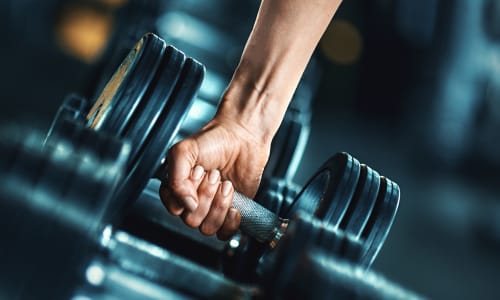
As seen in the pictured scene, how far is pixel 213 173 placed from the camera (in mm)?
1246

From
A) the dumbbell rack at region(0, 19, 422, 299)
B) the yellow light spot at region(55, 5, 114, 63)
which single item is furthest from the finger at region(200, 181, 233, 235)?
the yellow light spot at region(55, 5, 114, 63)

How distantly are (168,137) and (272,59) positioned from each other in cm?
36

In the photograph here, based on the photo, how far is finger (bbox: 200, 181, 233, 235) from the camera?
4.02 ft

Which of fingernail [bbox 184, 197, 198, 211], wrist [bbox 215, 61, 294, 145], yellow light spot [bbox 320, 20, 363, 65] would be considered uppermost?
yellow light spot [bbox 320, 20, 363, 65]

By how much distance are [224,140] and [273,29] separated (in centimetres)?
25

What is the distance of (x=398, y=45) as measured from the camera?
631 centimetres

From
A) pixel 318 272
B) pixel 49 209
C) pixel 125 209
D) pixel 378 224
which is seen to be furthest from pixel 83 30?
pixel 318 272

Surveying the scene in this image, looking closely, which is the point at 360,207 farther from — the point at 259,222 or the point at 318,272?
the point at 318,272

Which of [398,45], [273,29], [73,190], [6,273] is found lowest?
[6,273]

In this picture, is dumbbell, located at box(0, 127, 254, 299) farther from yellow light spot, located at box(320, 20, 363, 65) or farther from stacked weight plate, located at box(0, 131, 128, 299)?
yellow light spot, located at box(320, 20, 363, 65)

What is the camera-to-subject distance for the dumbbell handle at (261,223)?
117 centimetres

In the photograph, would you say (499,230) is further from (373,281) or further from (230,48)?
(373,281)

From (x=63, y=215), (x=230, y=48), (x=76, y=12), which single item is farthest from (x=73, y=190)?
(x=76, y=12)

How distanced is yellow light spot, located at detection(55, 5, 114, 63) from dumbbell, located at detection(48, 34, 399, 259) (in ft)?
14.6
